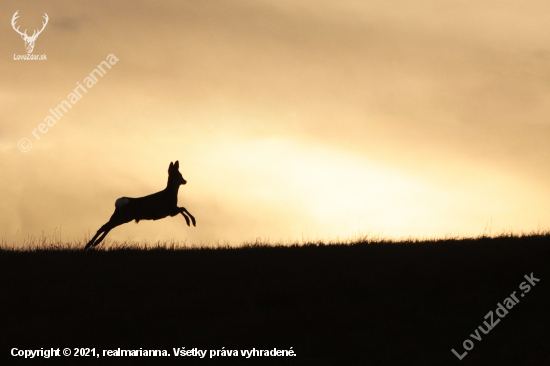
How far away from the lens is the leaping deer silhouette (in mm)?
16281

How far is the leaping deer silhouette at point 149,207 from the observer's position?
1628cm

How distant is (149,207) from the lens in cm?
1639

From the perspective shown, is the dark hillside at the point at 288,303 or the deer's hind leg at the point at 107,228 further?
the deer's hind leg at the point at 107,228

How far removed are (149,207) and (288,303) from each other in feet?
23.4

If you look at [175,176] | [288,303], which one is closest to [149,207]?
[175,176]

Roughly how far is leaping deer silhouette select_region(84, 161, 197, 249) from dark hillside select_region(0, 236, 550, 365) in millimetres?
1738

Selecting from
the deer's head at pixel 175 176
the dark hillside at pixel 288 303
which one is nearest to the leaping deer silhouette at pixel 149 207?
the deer's head at pixel 175 176

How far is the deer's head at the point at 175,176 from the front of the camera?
1670 cm
